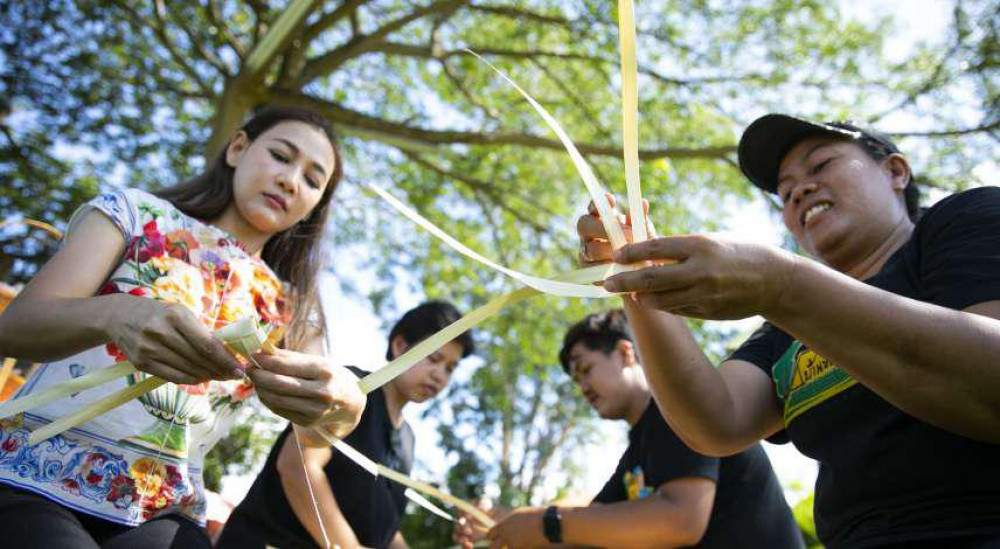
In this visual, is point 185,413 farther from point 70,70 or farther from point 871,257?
point 70,70

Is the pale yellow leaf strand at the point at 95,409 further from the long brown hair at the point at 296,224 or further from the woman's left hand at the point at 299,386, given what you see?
the long brown hair at the point at 296,224

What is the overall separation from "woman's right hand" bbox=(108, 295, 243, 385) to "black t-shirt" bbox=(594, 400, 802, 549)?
1924mm

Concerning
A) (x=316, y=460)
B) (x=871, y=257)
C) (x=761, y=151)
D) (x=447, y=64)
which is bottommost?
(x=316, y=460)

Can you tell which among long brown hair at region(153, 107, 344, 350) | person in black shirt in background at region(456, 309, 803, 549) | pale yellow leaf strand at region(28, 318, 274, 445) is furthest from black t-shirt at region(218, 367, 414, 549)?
pale yellow leaf strand at region(28, 318, 274, 445)

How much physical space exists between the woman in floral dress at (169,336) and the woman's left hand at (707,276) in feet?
2.08

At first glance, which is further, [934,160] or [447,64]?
[447,64]

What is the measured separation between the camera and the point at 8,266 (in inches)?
320

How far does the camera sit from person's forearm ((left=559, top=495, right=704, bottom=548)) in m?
2.80

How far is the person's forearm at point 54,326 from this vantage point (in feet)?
5.04

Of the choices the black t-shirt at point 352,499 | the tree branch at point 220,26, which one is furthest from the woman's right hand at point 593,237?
the tree branch at point 220,26

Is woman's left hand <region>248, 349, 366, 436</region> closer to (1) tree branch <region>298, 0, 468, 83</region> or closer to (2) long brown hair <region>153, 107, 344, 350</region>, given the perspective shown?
(2) long brown hair <region>153, 107, 344, 350</region>

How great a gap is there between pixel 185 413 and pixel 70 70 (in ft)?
26.1

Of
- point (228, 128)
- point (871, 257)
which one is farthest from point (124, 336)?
point (228, 128)

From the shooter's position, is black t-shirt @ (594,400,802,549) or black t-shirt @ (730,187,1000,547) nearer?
black t-shirt @ (730,187,1000,547)
